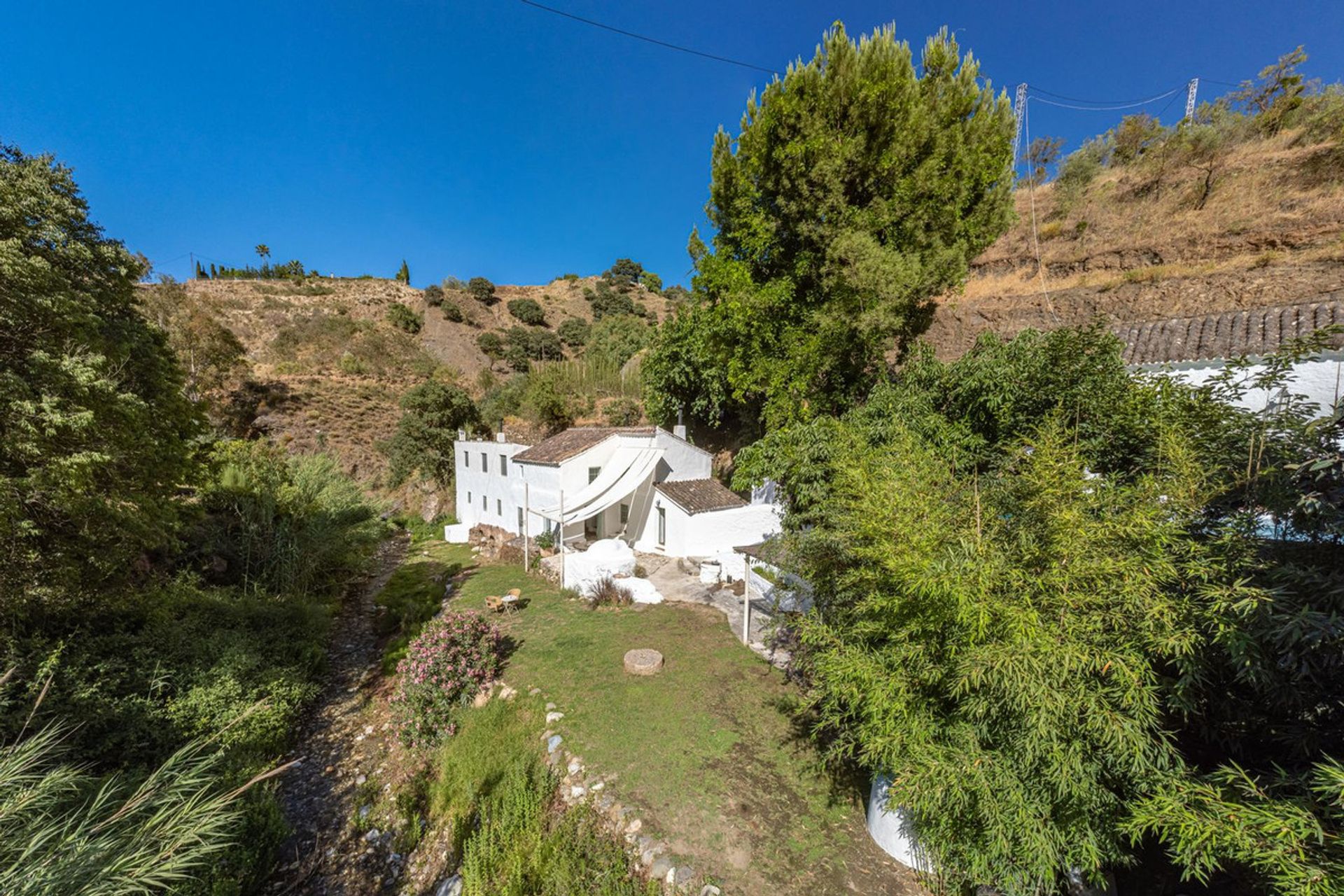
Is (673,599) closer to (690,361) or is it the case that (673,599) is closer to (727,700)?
(727,700)

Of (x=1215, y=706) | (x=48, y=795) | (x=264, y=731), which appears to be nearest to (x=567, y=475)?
(x=264, y=731)

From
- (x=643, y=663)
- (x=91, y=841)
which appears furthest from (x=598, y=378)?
(x=91, y=841)

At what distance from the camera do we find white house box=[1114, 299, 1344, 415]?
8.12m

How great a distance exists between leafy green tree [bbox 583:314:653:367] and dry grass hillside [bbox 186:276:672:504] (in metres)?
6.27

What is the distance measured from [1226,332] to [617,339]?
117 feet

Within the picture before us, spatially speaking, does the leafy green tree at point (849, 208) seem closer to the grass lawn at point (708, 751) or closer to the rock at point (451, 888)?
the grass lawn at point (708, 751)

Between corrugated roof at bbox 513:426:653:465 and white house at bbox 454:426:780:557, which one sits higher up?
corrugated roof at bbox 513:426:653:465

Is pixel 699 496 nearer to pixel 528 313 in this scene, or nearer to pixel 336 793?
pixel 336 793

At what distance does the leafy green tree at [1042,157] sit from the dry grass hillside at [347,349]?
35280 millimetres

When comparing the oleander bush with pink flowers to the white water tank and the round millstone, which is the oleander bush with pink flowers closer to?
the round millstone

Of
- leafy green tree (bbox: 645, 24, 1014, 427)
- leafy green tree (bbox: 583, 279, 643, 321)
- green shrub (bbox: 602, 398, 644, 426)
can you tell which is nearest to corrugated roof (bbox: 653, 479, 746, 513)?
leafy green tree (bbox: 645, 24, 1014, 427)

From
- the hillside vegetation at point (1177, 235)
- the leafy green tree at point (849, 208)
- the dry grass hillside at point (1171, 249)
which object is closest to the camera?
the leafy green tree at point (849, 208)

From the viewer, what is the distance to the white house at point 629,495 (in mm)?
15984

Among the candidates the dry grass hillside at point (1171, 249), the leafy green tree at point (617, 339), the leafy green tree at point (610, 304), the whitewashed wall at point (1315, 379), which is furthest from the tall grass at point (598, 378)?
the whitewashed wall at point (1315, 379)
